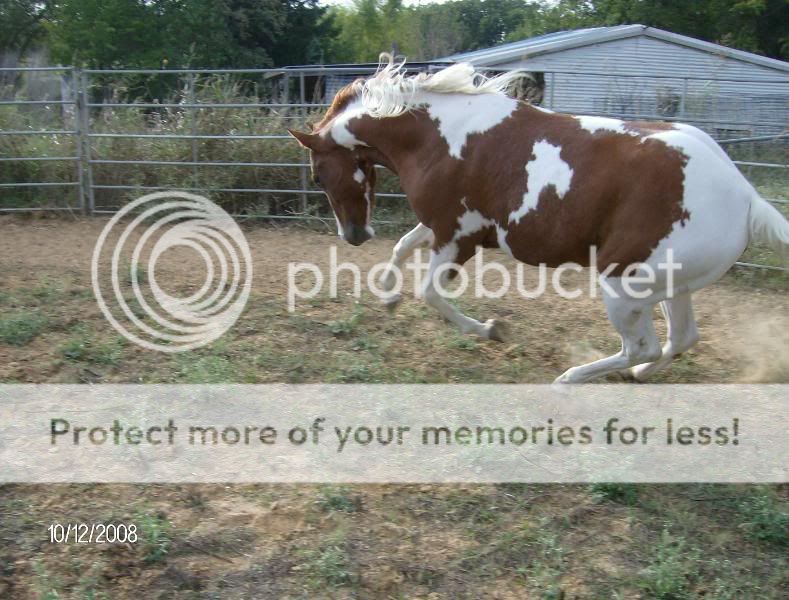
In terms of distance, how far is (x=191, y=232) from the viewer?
7.58 metres

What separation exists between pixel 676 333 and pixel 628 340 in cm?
49

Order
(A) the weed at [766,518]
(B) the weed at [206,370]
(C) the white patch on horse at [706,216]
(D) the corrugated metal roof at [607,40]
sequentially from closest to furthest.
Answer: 1. (A) the weed at [766,518]
2. (C) the white patch on horse at [706,216]
3. (B) the weed at [206,370]
4. (D) the corrugated metal roof at [607,40]

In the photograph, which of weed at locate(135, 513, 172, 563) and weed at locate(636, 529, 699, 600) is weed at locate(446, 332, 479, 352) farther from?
weed at locate(135, 513, 172, 563)

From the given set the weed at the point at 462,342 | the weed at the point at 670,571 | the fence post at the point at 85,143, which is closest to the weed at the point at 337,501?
the weed at the point at 670,571

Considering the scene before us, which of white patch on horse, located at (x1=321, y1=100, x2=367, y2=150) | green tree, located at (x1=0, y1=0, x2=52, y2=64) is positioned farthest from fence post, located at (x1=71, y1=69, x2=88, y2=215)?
green tree, located at (x1=0, y1=0, x2=52, y2=64)

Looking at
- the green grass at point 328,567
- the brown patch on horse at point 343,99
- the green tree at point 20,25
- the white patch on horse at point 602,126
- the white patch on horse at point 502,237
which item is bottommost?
the green grass at point 328,567

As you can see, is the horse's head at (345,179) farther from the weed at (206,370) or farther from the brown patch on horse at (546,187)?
the weed at (206,370)

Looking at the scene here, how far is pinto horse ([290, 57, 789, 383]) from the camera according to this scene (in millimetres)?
3574

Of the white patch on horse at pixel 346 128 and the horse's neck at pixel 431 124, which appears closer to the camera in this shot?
the horse's neck at pixel 431 124

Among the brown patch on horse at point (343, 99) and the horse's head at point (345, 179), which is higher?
the brown patch on horse at point (343, 99)
